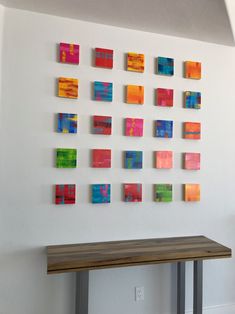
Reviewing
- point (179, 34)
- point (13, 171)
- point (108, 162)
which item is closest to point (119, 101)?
point (108, 162)

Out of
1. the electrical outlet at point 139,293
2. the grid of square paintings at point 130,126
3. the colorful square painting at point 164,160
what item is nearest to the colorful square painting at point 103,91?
the grid of square paintings at point 130,126

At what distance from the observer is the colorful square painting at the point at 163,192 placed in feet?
6.76

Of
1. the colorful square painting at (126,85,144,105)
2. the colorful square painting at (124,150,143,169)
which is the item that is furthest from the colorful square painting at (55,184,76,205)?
the colorful square painting at (126,85,144,105)

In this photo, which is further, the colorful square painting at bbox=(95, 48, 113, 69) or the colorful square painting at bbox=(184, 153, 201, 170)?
the colorful square painting at bbox=(184, 153, 201, 170)

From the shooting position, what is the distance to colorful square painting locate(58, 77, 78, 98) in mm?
1854

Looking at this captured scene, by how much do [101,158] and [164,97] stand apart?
2.42 ft

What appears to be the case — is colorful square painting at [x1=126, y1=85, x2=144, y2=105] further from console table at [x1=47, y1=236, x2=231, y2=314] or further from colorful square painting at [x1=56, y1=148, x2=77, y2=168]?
console table at [x1=47, y1=236, x2=231, y2=314]

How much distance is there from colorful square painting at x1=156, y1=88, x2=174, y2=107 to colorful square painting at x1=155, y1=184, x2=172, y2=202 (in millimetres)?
672

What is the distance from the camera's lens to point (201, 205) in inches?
86.4

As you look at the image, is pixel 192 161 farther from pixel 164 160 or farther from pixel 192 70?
pixel 192 70

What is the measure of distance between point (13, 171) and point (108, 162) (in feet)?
2.26

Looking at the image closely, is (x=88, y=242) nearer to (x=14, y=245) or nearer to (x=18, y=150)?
(x=14, y=245)

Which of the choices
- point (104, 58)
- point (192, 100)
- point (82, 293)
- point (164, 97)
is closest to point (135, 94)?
point (164, 97)

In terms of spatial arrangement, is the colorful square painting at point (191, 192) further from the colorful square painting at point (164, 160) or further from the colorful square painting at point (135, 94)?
the colorful square painting at point (135, 94)
